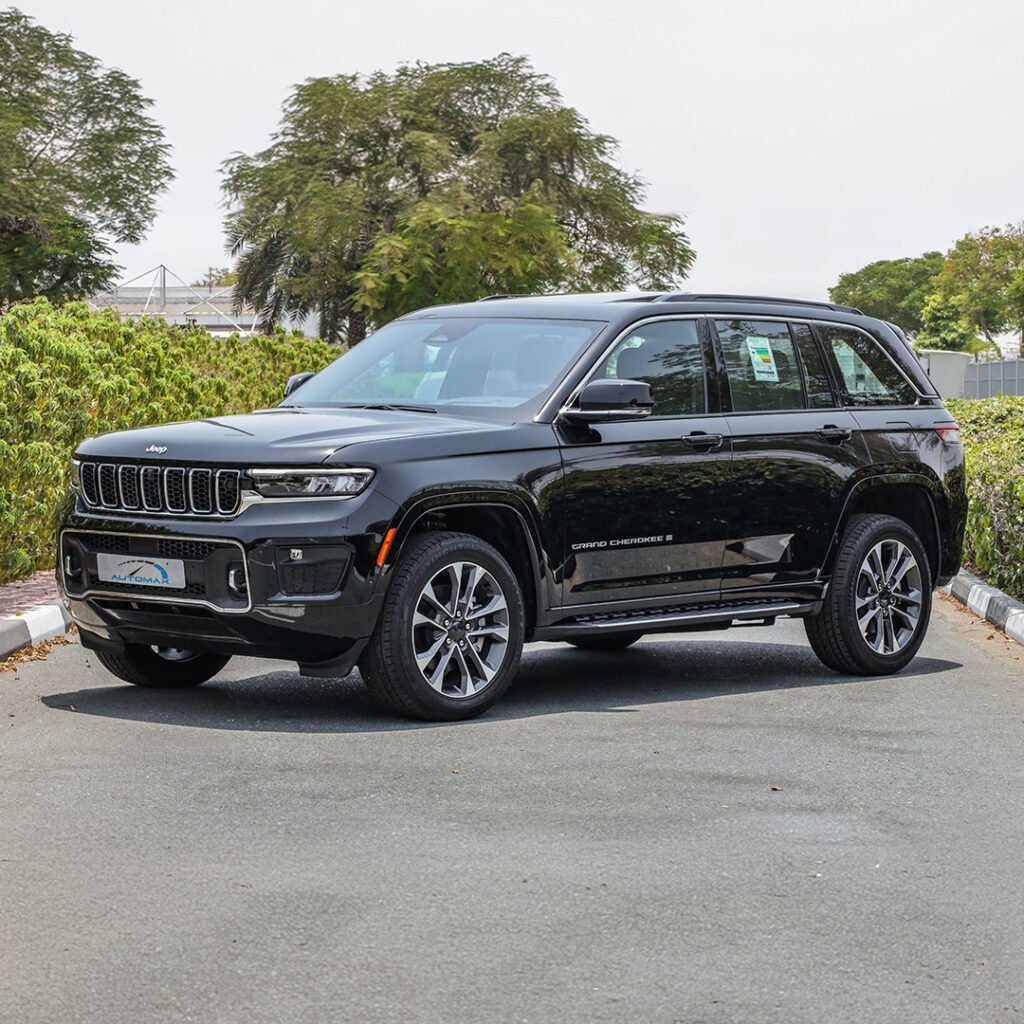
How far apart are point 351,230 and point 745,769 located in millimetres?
63307

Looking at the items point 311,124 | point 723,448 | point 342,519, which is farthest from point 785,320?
point 311,124

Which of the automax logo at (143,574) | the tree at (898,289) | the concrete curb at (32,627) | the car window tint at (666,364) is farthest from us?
the tree at (898,289)

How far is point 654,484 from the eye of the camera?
9.20 metres

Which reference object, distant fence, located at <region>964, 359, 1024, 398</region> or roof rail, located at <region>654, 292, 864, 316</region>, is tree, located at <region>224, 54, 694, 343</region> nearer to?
distant fence, located at <region>964, 359, 1024, 398</region>

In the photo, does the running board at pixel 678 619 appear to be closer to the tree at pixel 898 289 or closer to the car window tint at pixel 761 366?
the car window tint at pixel 761 366

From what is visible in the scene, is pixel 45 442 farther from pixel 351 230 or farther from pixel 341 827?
pixel 351 230

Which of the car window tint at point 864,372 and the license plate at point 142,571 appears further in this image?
the car window tint at point 864,372

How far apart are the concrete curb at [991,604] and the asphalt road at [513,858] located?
295 centimetres

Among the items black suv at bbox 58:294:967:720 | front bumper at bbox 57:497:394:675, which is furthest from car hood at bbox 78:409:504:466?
front bumper at bbox 57:497:394:675

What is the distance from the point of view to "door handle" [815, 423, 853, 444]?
10.1 metres

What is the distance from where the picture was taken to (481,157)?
73375 millimetres

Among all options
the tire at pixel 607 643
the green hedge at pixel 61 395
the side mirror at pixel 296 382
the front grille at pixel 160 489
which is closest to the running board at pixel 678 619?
the tire at pixel 607 643

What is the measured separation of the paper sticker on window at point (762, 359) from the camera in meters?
10.0

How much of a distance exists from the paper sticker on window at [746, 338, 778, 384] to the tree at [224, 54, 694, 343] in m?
54.8
